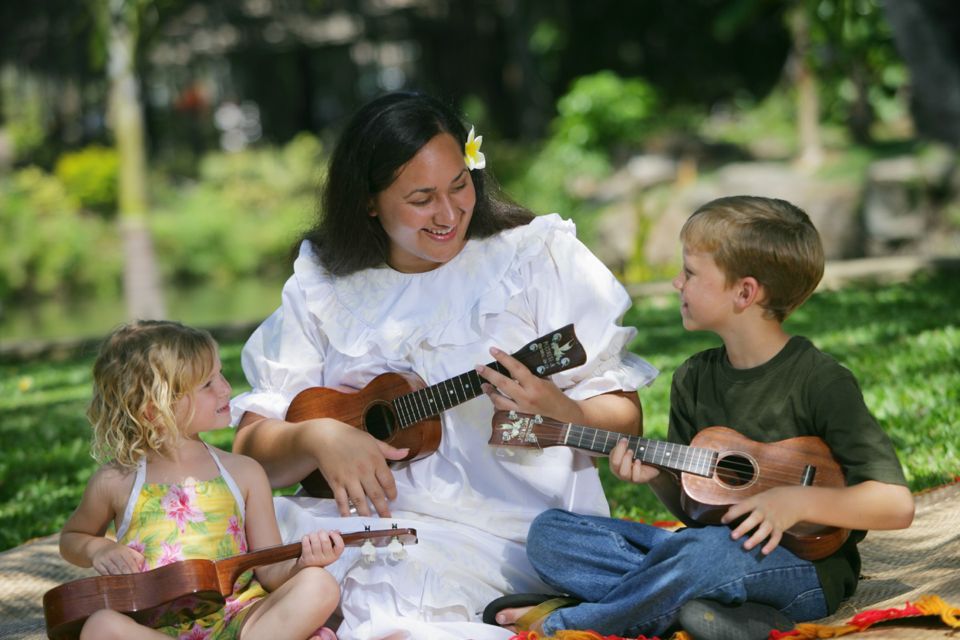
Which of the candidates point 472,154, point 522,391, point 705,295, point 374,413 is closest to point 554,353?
point 522,391

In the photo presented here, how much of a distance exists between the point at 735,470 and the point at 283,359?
1385 mm

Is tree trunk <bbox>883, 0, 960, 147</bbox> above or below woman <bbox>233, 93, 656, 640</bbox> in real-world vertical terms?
above

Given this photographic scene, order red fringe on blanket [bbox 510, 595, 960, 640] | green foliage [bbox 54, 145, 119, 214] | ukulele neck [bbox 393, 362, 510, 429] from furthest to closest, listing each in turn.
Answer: green foliage [bbox 54, 145, 119, 214], ukulele neck [bbox 393, 362, 510, 429], red fringe on blanket [bbox 510, 595, 960, 640]

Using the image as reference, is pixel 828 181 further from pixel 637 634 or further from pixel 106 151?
pixel 106 151

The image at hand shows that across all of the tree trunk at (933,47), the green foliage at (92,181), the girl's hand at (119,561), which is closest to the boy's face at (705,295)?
the girl's hand at (119,561)

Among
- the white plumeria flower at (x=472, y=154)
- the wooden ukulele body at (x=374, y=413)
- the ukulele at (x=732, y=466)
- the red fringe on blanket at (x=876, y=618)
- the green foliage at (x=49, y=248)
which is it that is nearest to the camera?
the red fringe on blanket at (x=876, y=618)

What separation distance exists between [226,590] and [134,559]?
0.78ft

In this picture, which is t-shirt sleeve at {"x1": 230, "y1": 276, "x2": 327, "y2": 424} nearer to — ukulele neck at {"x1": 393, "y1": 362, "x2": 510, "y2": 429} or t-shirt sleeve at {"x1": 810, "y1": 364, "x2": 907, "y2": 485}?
ukulele neck at {"x1": 393, "y1": 362, "x2": 510, "y2": 429}

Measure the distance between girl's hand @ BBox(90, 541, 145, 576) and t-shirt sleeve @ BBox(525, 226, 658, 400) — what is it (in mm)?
1221

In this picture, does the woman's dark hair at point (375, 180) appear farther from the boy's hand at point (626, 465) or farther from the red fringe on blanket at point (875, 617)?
the red fringe on blanket at point (875, 617)

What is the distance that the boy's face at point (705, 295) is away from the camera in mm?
3229

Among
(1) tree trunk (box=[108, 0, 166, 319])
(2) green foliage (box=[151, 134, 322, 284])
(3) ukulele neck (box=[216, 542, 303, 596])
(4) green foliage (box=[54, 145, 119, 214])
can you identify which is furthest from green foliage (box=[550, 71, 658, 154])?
(3) ukulele neck (box=[216, 542, 303, 596])

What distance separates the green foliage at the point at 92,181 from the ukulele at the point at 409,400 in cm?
1911

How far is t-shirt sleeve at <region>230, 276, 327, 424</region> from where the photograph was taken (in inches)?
146
